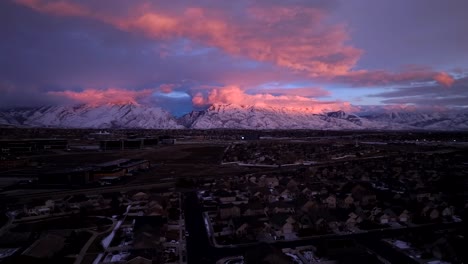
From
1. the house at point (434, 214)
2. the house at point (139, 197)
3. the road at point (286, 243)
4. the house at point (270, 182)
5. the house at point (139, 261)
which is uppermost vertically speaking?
the house at point (270, 182)

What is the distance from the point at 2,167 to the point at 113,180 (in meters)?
19.9

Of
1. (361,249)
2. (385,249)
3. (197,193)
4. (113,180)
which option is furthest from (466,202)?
(113,180)

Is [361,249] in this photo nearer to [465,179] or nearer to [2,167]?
[465,179]

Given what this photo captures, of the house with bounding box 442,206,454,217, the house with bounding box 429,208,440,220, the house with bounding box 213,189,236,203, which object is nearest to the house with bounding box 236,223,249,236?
the house with bounding box 213,189,236,203

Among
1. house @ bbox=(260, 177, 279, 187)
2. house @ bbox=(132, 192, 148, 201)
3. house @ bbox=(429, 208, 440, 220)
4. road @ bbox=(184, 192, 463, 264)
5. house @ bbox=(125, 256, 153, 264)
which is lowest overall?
road @ bbox=(184, 192, 463, 264)

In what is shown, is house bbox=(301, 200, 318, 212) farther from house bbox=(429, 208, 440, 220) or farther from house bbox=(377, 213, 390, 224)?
house bbox=(429, 208, 440, 220)

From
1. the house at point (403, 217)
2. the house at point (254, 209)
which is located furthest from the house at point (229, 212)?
the house at point (403, 217)

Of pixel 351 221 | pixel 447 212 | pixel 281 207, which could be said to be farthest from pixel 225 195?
pixel 447 212

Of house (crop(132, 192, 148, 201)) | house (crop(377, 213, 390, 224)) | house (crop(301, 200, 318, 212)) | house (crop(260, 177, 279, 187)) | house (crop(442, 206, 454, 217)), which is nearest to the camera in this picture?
house (crop(377, 213, 390, 224))

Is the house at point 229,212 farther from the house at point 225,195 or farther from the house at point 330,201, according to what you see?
the house at point 330,201

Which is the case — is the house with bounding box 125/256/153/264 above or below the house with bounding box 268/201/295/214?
below

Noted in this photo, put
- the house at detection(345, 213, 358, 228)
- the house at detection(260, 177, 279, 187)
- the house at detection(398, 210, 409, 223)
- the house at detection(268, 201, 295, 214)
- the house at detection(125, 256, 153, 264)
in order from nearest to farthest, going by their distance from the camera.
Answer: the house at detection(125, 256, 153, 264)
the house at detection(345, 213, 358, 228)
the house at detection(398, 210, 409, 223)
the house at detection(268, 201, 295, 214)
the house at detection(260, 177, 279, 187)

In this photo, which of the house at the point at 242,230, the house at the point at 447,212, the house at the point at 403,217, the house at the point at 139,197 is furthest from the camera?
the house at the point at 139,197

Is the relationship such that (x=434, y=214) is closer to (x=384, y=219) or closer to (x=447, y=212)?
(x=447, y=212)
